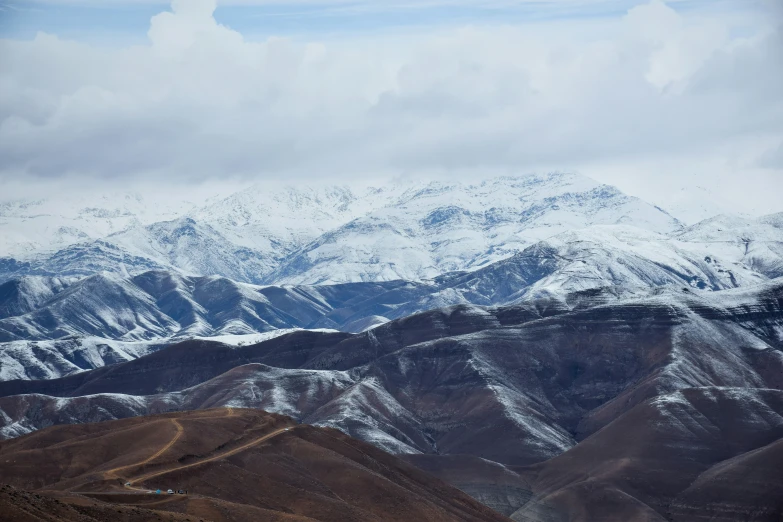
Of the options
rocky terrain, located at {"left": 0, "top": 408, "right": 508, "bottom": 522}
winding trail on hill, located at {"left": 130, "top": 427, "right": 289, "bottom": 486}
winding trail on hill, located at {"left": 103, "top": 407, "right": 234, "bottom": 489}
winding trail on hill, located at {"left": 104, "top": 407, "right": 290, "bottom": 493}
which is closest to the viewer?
rocky terrain, located at {"left": 0, "top": 408, "right": 508, "bottom": 522}

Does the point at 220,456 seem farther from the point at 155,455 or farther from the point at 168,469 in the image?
the point at 168,469

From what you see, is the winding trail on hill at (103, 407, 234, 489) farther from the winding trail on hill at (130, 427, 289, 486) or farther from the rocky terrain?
the winding trail on hill at (130, 427, 289, 486)

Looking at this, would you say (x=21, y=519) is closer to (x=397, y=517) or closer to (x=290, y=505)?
(x=290, y=505)

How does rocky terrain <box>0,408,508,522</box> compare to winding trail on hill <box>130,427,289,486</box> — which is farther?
winding trail on hill <box>130,427,289,486</box>

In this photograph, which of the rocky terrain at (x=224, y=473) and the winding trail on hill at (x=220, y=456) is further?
the winding trail on hill at (x=220, y=456)

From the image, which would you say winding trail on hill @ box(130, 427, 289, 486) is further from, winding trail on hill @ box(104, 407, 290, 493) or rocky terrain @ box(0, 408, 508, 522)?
rocky terrain @ box(0, 408, 508, 522)

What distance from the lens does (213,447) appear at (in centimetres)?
18175

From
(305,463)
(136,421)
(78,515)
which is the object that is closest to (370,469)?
(305,463)

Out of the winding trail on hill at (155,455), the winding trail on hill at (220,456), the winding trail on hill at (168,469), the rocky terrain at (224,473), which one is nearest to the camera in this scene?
the rocky terrain at (224,473)

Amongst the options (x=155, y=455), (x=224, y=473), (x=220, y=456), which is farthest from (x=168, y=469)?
(x=220, y=456)

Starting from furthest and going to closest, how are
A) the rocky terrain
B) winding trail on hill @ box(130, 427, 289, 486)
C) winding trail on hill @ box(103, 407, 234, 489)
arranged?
winding trail on hill @ box(130, 427, 289, 486) < winding trail on hill @ box(103, 407, 234, 489) < the rocky terrain

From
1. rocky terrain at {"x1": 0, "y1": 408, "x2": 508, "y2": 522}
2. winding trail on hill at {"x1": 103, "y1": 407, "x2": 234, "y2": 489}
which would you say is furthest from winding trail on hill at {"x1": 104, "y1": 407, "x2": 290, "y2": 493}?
rocky terrain at {"x1": 0, "y1": 408, "x2": 508, "y2": 522}

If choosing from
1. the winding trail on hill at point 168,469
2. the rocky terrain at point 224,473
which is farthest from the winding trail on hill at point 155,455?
the rocky terrain at point 224,473

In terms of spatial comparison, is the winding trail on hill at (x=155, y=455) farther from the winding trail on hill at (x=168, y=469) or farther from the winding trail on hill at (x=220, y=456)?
the winding trail on hill at (x=220, y=456)
